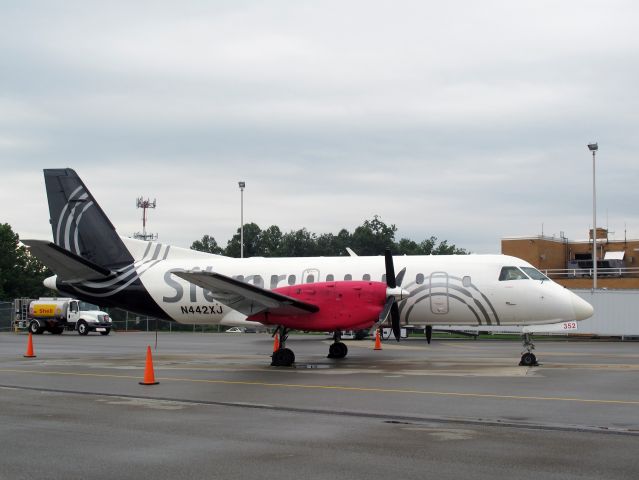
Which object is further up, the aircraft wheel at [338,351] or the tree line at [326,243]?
the tree line at [326,243]

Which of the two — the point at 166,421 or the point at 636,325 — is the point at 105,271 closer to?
the point at 166,421

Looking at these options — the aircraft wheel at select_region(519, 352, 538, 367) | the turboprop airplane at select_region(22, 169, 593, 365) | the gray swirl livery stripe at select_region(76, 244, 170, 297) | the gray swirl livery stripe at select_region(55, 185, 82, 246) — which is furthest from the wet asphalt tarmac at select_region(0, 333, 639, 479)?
the gray swirl livery stripe at select_region(55, 185, 82, 246)

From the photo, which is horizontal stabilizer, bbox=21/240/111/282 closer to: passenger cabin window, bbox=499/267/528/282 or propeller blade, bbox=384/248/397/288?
Result: propeller blade, bbox=384/248/397/288

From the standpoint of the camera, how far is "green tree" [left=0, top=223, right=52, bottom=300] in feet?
283

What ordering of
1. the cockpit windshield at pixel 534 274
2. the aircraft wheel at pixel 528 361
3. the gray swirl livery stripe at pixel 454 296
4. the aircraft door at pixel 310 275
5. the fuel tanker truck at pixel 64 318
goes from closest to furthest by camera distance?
the aircraft wheel at pixel 528 361 < the cockpit windshield at pixel 534 274 < the gray swirl livery stripe at pixel 454 296 < the aircraft door at pixel 310 275 < the fuel tanker truck at pixel 64 318

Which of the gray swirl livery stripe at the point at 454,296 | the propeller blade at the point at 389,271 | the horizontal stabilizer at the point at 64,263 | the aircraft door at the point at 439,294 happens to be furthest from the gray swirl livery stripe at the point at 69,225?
the aircraft door at the point at 439,294

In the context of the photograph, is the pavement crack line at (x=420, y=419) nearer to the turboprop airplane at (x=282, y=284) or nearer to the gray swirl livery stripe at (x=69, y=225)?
the turboprop airplane at (x=282, y=284)

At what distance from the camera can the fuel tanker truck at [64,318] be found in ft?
167

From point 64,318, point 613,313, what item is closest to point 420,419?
point 613,313

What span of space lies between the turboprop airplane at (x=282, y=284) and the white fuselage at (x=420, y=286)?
0.03 m

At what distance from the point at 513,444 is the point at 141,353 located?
73.3 ft

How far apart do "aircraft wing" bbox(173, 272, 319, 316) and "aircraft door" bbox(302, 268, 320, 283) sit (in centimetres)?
269

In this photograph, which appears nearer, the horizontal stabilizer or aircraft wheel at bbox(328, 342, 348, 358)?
the horizontal stabilizer

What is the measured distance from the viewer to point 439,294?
73.5ft
